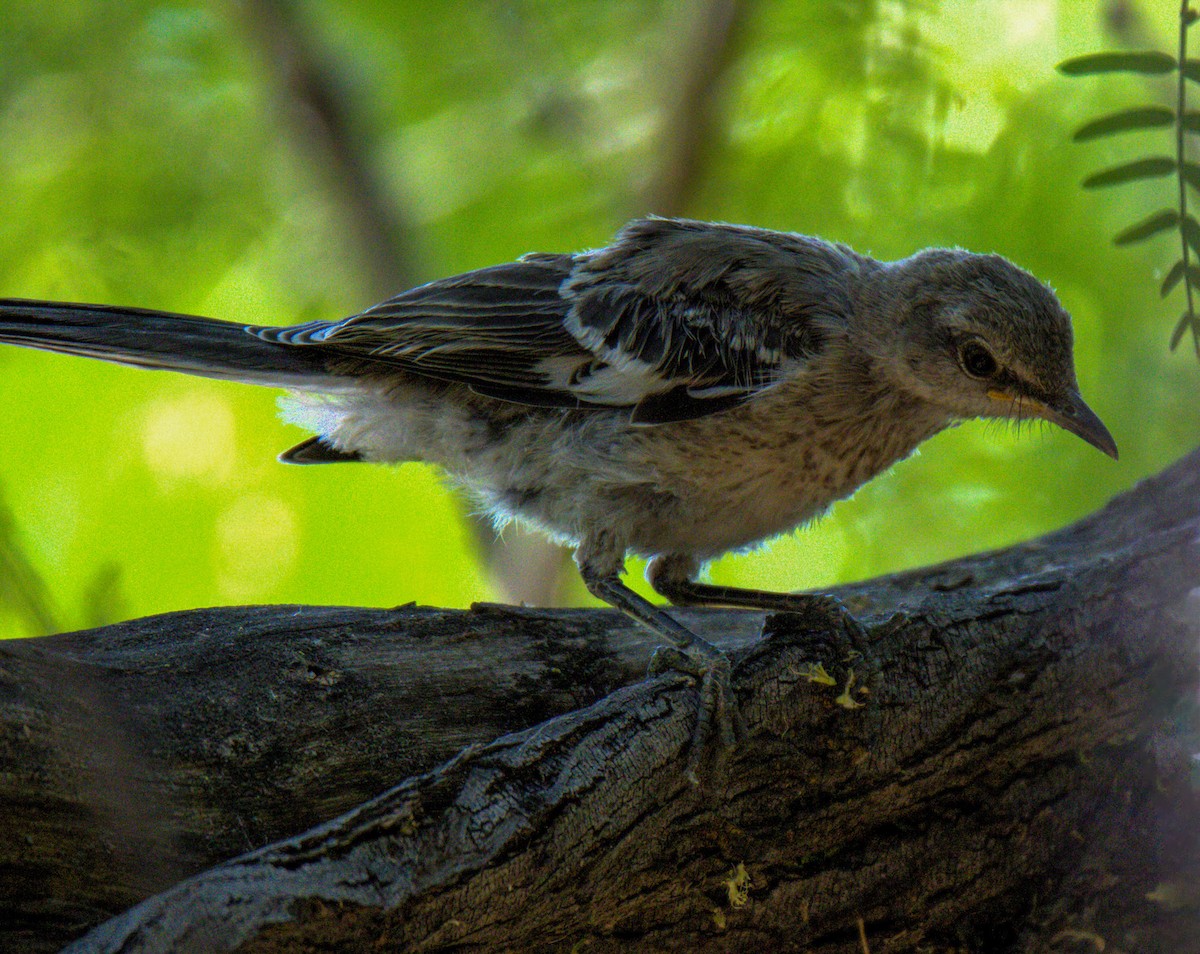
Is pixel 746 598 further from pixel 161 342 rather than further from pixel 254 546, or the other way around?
pixel 254 546

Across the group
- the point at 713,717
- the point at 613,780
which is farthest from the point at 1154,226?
the point at 613,780

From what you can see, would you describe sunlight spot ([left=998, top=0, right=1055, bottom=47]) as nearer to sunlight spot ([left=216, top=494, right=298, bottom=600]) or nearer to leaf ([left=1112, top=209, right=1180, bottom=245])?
leaf ([left=1112, top=209, right=1180, bottom=245])

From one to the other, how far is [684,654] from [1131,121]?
1.90 m

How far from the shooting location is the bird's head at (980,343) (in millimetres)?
3266

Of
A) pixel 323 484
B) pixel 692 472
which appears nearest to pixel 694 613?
pixel 692 472

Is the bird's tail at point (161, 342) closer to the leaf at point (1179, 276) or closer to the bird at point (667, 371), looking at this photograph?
the bird at point (667, 371)

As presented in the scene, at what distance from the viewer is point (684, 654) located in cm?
296

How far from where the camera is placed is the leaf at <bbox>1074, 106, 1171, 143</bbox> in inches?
120

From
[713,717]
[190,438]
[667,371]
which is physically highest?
[190,438]

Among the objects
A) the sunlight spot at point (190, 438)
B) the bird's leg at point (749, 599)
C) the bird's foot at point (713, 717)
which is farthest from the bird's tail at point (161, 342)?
the bird's foot at point (713, 717)

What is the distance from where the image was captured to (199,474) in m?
4.88

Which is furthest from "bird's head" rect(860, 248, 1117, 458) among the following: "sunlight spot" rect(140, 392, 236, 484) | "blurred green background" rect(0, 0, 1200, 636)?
"sunlight spot" rect(140, 392, 236, 484)

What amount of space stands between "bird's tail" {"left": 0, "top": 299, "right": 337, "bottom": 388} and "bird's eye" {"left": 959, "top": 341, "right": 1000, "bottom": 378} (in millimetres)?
2003

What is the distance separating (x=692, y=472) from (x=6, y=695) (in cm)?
185
